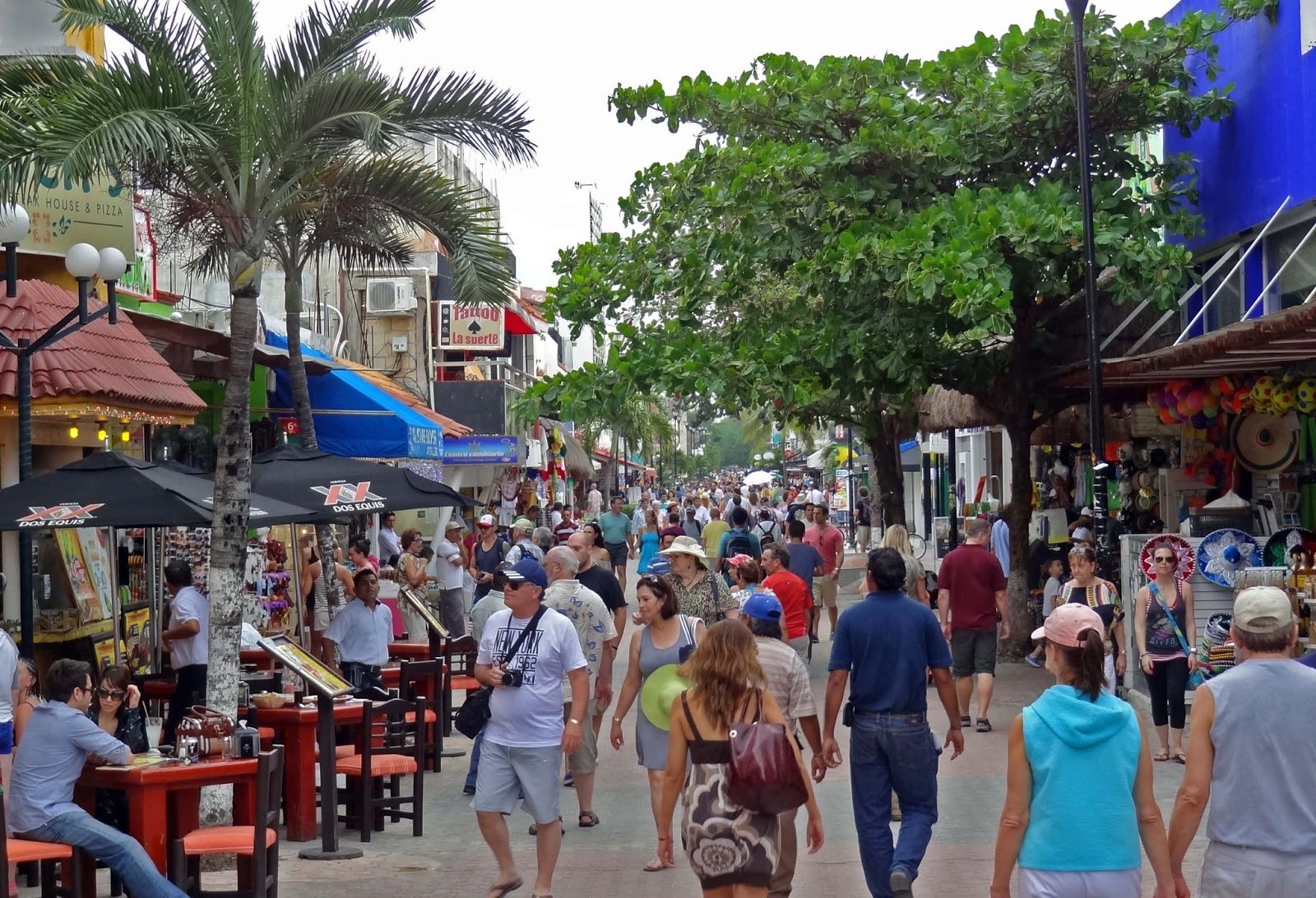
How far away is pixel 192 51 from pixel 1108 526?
11.6 meters

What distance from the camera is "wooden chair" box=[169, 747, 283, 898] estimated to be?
7.42 m

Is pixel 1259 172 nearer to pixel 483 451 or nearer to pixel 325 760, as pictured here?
pixel 325 760

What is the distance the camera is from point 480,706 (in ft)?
26.2

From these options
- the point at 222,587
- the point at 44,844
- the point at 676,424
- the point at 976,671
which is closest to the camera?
the point at 44,844

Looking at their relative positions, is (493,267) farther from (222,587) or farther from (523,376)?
(523,376)

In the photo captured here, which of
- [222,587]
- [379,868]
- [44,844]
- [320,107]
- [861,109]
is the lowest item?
[379,868]

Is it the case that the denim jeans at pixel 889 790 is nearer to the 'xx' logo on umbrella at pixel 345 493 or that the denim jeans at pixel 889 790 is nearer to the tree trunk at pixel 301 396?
the 'xx' logo on umbrella at pixel 345 493

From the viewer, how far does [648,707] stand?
862cm

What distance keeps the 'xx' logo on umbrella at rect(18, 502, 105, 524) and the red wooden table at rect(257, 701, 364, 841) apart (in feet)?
5.36

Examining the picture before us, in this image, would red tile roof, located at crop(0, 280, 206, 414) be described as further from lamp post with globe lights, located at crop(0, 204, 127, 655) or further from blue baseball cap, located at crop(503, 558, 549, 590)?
blue baseball cap, located at crop(503, 558, 549, 590)

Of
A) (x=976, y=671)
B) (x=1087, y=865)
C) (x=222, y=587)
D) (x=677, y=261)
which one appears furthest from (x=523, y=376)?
(x=1087, y=865)

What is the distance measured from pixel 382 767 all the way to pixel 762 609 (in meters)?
3.29

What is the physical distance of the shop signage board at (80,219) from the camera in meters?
13.7

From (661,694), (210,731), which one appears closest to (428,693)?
(661,694)
